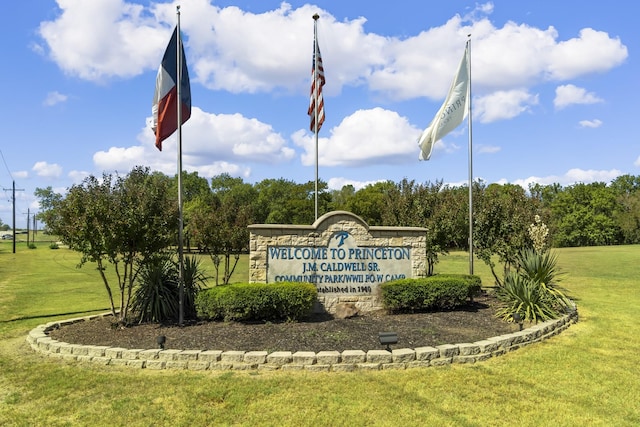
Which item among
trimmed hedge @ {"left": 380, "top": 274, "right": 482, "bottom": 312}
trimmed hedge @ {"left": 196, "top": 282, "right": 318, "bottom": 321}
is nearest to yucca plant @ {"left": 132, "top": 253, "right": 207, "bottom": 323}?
trimmed hedge @ {"left": 196, "top": 282, "right": 318, "bottom": 321}

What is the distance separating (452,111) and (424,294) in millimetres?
5815

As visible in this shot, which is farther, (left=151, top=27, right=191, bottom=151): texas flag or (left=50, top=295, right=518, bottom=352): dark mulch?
(left=151, top=27, right=191, bottom=151): texas flag

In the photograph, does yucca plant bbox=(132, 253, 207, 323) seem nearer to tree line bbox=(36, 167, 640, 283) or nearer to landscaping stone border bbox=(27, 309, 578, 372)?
tree line bbox=(36, 167, 640, 283)

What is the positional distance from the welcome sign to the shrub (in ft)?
8.08

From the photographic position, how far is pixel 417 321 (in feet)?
31.1

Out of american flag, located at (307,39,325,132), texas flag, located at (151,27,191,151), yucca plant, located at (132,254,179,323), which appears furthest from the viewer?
american flag, located at (307,39,325,132)

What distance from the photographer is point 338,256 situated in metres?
10.6

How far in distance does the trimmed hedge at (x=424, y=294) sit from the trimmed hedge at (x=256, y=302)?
6.66ft

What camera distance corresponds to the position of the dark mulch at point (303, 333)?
297 inches

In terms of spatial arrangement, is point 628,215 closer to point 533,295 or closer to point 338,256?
point 533,295

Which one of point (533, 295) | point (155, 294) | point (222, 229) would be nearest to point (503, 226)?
point (533, 295)

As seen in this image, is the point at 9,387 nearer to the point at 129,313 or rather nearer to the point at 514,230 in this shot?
the point at 129,313

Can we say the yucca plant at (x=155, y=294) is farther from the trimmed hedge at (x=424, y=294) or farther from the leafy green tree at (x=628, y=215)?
the leafy green tree at (x=628, y=215)

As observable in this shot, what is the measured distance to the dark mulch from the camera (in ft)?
24.7
